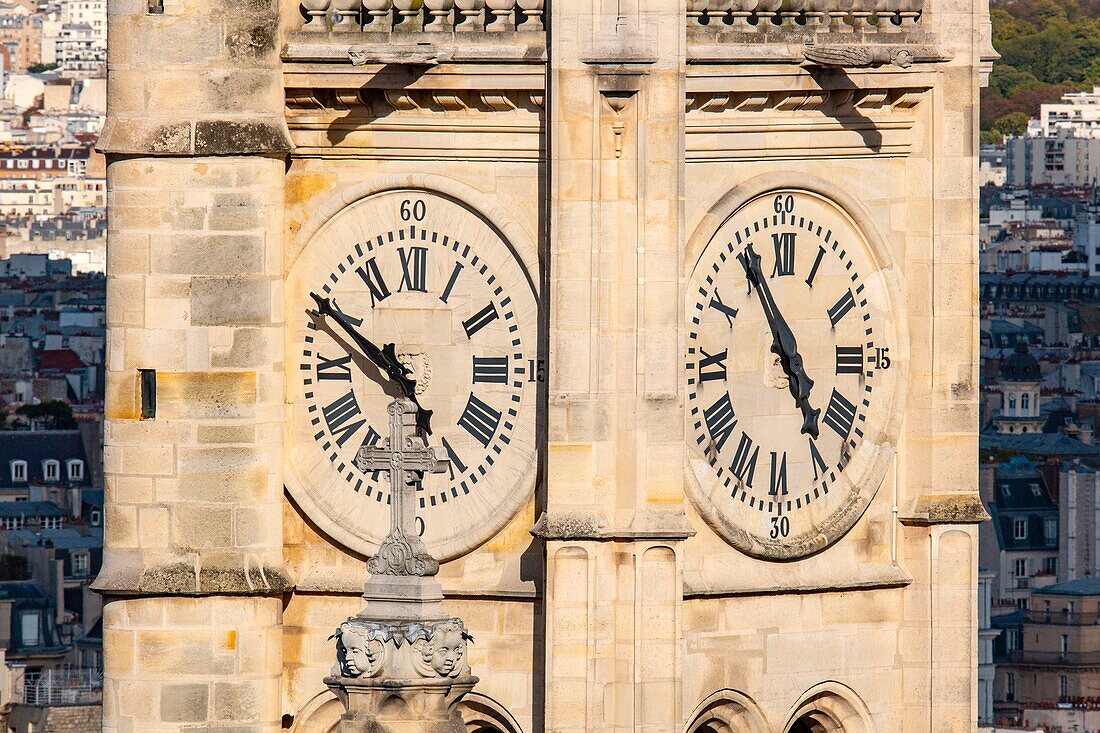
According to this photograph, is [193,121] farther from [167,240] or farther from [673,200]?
[673,200]

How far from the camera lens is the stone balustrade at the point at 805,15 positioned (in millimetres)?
29188

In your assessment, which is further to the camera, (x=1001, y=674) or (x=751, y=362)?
(x=1001, y=674)

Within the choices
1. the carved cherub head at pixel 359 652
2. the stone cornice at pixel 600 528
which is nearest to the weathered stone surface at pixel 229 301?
the stone cornice at pixel 600 528

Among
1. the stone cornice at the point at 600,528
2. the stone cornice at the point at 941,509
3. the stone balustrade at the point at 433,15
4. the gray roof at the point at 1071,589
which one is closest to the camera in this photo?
the stone cornice at the point at 600,528

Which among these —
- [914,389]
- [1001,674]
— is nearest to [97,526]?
[1001,674]

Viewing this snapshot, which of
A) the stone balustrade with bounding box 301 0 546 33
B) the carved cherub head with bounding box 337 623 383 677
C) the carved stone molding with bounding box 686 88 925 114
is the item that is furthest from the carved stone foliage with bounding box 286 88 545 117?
the carved cherub head with bounding box 337 623 383 677

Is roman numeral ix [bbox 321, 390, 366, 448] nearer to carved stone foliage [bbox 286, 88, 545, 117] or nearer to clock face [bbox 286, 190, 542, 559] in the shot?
clock face [bbox 286, 190, 542, 559]

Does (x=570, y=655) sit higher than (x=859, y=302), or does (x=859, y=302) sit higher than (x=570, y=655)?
(x=859, y=302)

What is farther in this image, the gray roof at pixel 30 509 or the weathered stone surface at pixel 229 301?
the gray roof at pixel 30 509

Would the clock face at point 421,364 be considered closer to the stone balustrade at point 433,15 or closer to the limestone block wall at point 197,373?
the limestone block wall at point 197,373

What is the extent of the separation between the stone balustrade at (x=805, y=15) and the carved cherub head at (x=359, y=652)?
656 cm

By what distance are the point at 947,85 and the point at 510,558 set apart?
16.4 feet

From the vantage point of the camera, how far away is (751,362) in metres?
29.6

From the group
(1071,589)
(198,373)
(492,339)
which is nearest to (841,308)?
(492,339)
